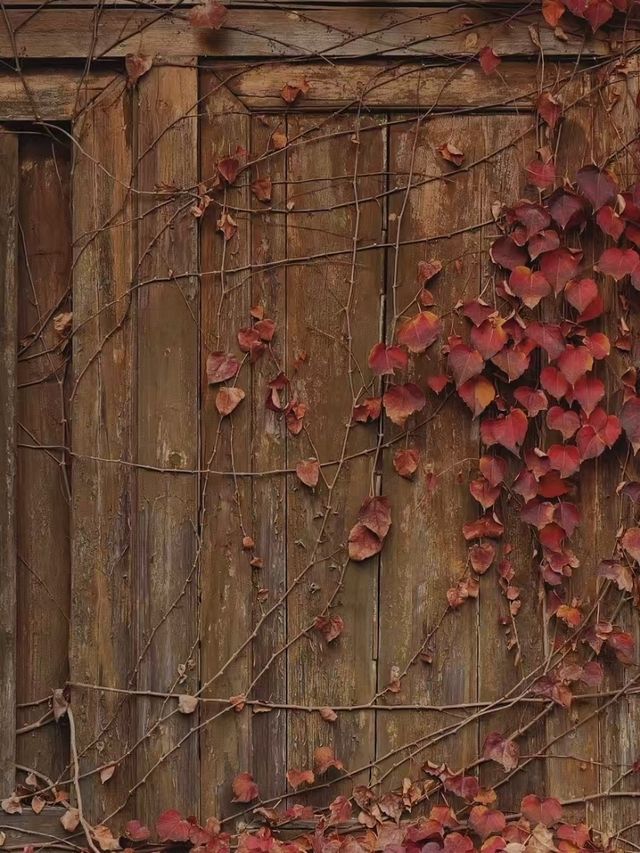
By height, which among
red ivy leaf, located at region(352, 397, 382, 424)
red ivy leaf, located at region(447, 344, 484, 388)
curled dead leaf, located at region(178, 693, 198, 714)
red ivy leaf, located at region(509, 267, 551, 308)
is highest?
red ivy leaf, located at region(509, 267, 551, 308)

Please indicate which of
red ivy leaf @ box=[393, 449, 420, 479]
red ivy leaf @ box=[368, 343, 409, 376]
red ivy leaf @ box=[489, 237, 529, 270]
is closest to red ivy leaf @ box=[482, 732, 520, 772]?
red ivy leaf @ box=[393, 449, 420, 479]

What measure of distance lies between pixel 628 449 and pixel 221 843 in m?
1.62

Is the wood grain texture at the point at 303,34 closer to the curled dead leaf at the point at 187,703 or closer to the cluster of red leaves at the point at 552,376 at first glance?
the cluster of red leaves at the point at 552,376

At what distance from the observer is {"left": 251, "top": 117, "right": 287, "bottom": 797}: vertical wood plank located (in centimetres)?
279

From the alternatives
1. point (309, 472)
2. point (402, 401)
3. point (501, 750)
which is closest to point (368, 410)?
point (402, 401)

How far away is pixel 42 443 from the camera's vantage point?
288 cm

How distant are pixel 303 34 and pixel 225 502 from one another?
1.36m

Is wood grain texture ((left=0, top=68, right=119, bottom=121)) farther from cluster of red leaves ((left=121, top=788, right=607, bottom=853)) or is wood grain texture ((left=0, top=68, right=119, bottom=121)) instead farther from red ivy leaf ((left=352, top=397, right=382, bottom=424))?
cluster of red leaves ((left=121, top=788, right=607, bottom=853))

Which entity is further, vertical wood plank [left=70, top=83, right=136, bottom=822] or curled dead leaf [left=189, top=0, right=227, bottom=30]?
vertical wood plank [left=70, top=83, right=136, bottom=822]

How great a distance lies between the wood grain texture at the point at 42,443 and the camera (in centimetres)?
287

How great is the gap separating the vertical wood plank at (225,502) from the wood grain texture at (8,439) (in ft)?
1.84

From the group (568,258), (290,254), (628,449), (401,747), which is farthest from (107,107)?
(401,747)

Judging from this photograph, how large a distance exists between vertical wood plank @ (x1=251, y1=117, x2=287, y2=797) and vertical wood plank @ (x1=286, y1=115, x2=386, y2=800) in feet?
0.09

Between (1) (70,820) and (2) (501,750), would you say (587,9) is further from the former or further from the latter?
(1) (70,820)
